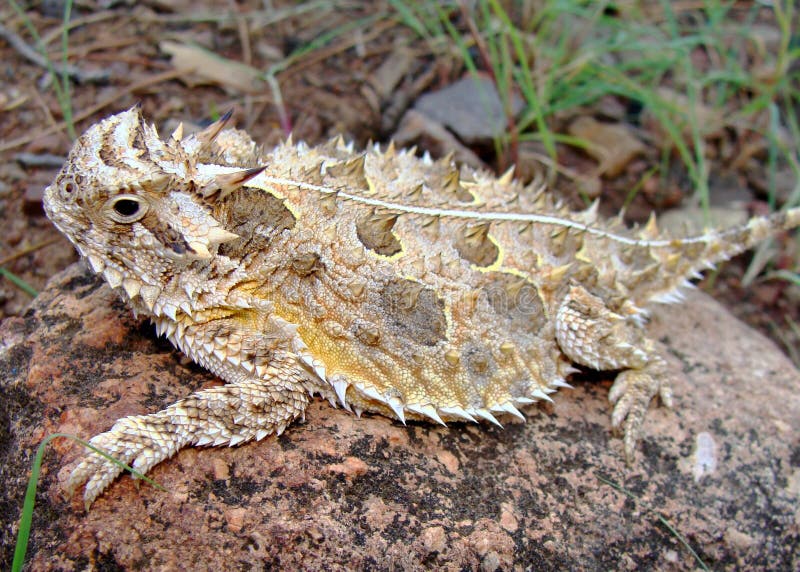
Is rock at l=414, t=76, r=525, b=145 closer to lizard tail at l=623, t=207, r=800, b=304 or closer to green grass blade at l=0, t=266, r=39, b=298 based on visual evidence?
lizard tail at l=623, t=207, r=800, b=304

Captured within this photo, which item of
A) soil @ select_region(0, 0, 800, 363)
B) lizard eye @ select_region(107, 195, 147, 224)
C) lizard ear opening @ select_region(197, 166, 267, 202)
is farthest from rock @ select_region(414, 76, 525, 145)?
lizard eye @ select_region(107, 195, 147, 224)

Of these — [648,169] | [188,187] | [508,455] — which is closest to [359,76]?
[648,169]

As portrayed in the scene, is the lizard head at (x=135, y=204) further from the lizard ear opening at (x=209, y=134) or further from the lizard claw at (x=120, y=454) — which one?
the lizard claw at (x=120, y=454)

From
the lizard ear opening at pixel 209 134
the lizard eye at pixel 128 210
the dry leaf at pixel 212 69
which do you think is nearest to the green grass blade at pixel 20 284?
the lizard eye at pixel 128 210

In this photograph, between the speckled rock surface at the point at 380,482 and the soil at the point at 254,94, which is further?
the soil at the point at 254,94

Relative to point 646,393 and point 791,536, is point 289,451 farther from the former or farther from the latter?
point 791,536
